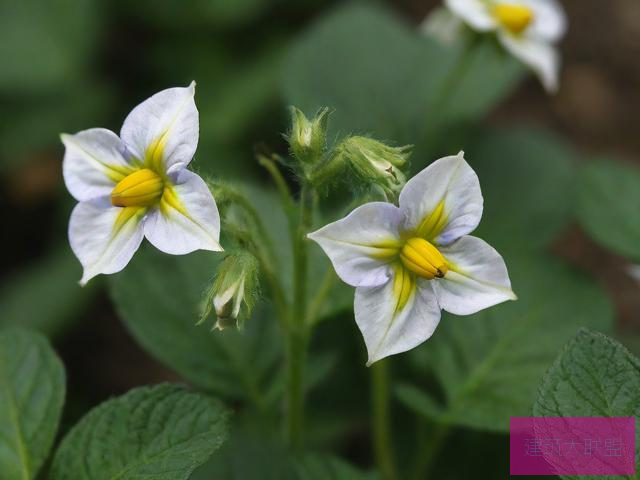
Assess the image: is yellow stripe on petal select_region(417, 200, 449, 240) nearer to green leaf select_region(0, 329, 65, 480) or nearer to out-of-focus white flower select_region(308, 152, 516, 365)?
out-of-focus white flower select_region(308, 152, 516, 365)

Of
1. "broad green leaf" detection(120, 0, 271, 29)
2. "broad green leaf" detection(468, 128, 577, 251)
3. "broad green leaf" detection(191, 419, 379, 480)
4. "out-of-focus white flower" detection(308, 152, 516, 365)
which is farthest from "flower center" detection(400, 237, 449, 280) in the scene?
"broad green leaf" detection(120, 0, 271, 29)

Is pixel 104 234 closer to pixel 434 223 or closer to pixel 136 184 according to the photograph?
pixel 136 184

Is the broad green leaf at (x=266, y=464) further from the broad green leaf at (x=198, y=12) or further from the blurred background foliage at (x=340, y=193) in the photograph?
the broad green leaf at (x=198, y=12)

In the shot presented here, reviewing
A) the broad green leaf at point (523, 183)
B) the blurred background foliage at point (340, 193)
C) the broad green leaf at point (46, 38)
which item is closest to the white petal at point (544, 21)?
the blurred background foliage at point (340, 193)

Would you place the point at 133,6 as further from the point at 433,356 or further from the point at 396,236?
the point at 396,236

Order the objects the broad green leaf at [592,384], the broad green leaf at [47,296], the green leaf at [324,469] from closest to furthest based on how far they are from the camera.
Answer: the broad green leaf at [592,384]
the green leaf at [324,469]
the broad green leaf at [47,296]

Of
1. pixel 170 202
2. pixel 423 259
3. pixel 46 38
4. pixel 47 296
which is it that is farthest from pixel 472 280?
pixel 46 38

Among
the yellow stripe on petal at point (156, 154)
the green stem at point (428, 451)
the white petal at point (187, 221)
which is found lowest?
the green stem at point (428, 451)
